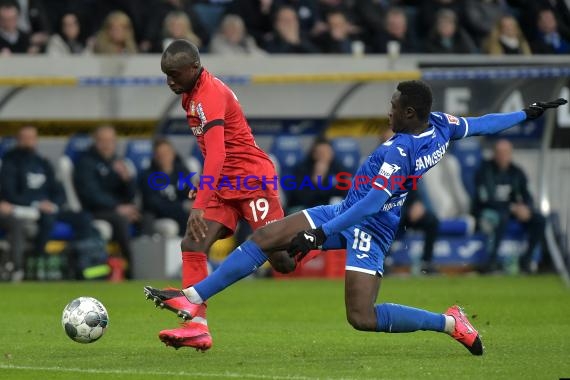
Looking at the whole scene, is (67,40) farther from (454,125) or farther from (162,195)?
(454,125)

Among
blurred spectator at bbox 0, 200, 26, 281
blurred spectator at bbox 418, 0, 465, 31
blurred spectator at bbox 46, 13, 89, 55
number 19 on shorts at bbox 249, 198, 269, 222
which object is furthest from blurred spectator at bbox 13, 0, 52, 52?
number 19 on shorts at bbox 249, 198, 269, 222

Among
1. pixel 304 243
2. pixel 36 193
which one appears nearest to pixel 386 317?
pixel 304 243

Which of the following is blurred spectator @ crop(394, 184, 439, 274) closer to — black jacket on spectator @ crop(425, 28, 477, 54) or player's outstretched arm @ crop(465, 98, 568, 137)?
black jacket on spectator @ crop(425, 28, 477, 54)

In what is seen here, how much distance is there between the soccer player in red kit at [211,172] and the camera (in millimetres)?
8898

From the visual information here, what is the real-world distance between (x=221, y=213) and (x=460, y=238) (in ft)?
29.0

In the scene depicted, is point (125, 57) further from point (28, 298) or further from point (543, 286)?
point (543, 286)

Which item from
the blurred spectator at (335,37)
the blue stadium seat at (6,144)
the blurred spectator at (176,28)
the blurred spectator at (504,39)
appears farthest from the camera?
the blurred spectator at (504,39)

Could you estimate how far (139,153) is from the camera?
688 inches

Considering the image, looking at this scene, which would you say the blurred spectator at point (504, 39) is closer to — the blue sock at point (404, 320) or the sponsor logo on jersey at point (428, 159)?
the sponsor logo on jersey at point (428, 159)

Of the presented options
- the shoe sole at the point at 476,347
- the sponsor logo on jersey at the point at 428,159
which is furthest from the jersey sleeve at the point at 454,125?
the shoe sole at the point at 476,347

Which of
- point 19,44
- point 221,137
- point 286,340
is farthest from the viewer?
point 19,44

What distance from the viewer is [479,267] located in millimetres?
18016

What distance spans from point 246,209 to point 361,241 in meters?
1.20

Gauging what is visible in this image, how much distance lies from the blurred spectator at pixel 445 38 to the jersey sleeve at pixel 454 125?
10.1 metres
